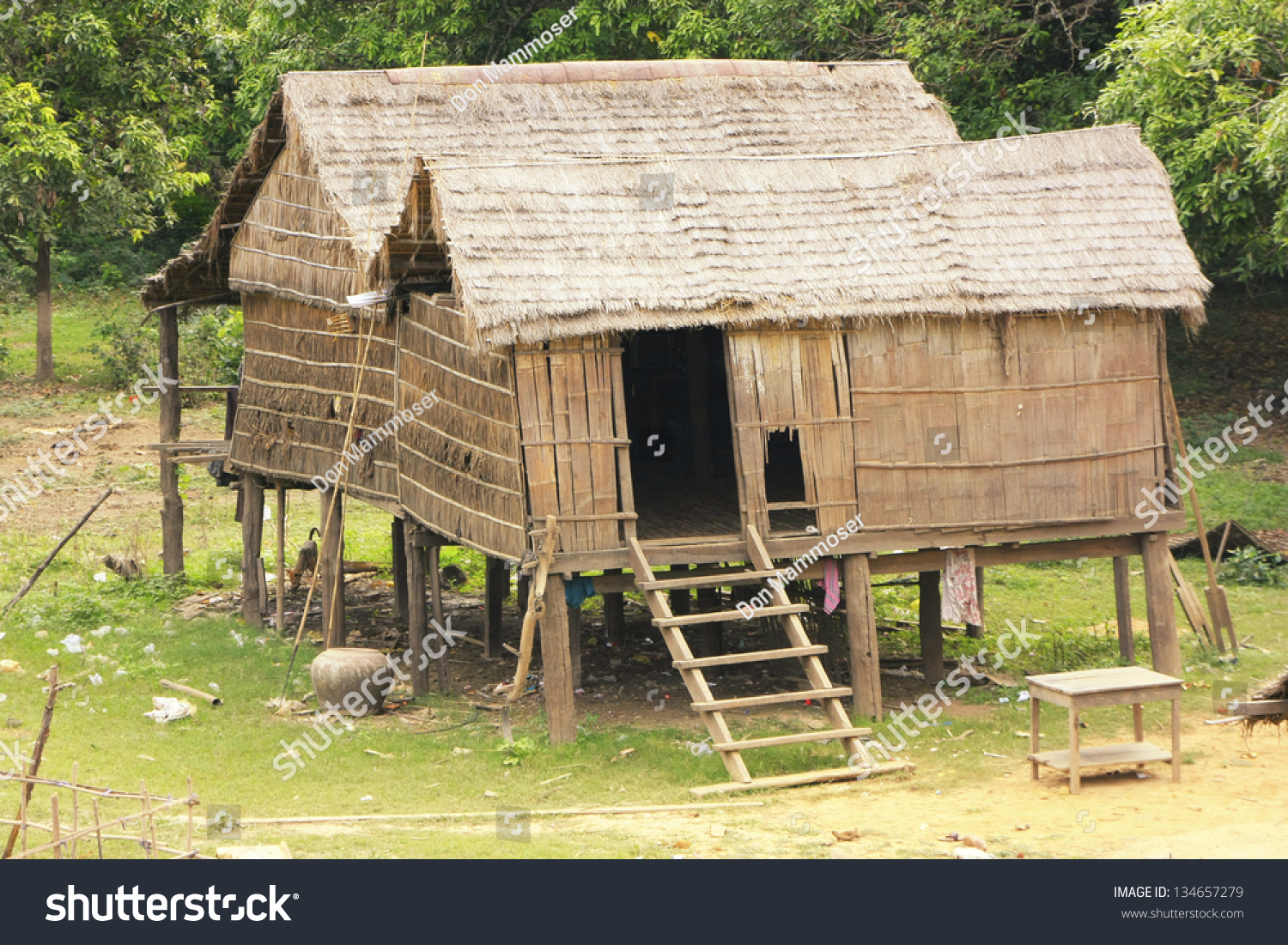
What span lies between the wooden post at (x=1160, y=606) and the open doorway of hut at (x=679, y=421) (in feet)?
13.2

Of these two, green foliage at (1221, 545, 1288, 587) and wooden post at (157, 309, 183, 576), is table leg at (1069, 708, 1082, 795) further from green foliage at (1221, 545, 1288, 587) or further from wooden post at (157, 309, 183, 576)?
wooden post at (157, 309, 183, 576)

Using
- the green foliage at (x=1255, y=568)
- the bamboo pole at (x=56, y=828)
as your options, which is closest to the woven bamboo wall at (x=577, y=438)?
the bamboo pole at (x=56, y=828)

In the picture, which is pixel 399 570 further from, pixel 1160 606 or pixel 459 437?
pixel 1160 606

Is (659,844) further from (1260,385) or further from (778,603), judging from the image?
(1260,385)

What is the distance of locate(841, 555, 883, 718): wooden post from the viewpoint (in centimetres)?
1295

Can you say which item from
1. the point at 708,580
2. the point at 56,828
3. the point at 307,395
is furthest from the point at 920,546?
the point at 56,828

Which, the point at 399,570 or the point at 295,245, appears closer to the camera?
the point at 295,245

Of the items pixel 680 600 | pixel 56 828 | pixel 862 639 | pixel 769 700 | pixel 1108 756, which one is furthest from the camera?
pixel 680 600

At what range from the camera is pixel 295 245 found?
53.1ft

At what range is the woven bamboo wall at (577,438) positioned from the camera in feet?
39.3

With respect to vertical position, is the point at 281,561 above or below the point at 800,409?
below

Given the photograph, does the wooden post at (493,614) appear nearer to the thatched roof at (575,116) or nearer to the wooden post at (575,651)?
the wooden post at (575,651)

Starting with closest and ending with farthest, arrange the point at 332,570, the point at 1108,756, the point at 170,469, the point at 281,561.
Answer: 1. the point at 1108,756
2. the point at 332,570
3. the point at 281,561
4. the point at 170,469

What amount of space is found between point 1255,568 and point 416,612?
10571mm
